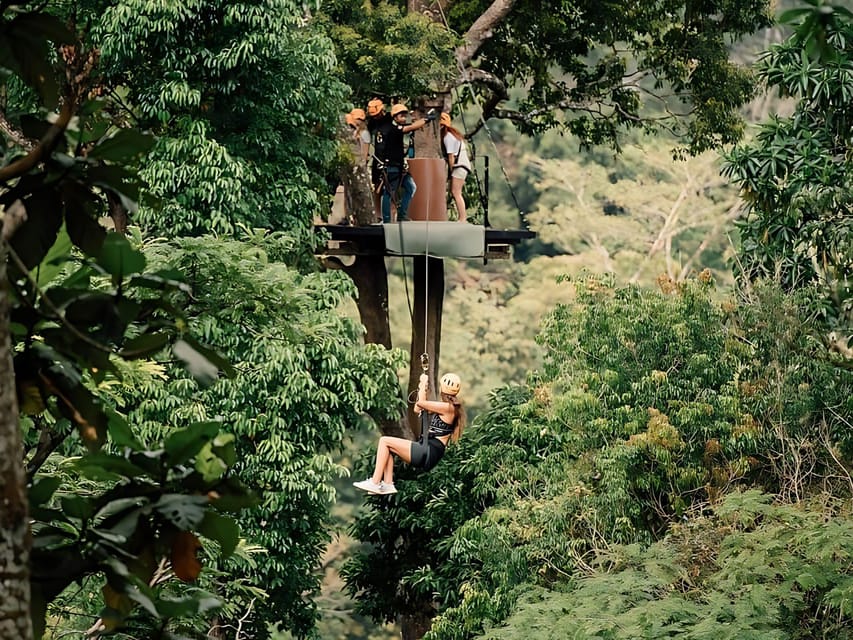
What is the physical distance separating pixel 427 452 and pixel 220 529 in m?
9.13

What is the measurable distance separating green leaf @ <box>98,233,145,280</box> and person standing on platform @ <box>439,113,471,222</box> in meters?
11.2

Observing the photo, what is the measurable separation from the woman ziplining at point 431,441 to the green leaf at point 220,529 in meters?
8.50

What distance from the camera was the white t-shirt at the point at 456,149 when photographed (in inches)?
507

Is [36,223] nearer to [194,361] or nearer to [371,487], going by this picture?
[194,361]

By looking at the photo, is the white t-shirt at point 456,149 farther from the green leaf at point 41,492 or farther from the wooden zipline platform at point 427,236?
the green leaf at point 41,492

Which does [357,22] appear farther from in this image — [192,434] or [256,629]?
[192,434]

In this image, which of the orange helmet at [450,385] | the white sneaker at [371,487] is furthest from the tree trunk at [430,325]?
the orange helmet at [450,385]

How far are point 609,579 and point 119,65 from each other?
503 centimetres

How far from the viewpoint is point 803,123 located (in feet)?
35.9

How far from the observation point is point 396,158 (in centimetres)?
1250

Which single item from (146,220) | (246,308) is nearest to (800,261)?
(246,308)

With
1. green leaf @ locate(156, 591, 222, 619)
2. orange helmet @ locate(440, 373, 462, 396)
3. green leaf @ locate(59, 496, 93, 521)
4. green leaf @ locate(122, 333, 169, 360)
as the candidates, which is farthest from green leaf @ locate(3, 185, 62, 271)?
orange helmet @ locate(440, 373, 462, 396)

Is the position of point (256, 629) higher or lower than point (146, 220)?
lower

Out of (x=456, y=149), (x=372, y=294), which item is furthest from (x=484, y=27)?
(x=372, y=294)
